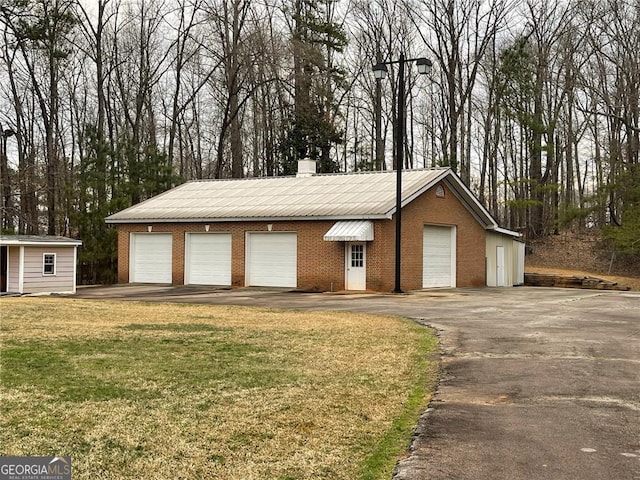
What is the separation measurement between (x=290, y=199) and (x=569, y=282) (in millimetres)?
13013

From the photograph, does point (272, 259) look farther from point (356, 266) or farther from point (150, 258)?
point (150, 258)

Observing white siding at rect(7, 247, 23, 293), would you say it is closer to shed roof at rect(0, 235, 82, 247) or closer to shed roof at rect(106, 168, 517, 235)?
shed roof at rect(0, 235, 82, 247)

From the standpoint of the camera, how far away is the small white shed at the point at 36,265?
2566 centimetres

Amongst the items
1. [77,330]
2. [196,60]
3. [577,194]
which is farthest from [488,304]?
[577,194]

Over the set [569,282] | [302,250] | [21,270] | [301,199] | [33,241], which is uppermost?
[301,199]

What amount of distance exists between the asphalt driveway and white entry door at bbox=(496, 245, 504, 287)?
1519cm

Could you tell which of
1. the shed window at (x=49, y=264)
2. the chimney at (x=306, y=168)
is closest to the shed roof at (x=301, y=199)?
the chimney at (x=306, y=168)

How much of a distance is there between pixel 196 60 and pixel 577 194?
1056 inches

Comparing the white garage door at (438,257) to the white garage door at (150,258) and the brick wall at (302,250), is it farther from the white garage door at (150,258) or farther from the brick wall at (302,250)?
the white garage door at (150,258)

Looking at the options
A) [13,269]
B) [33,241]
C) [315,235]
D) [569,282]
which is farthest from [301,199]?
[569,282]

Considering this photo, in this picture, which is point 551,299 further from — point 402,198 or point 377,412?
point 377,412

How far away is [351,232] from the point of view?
954 inches

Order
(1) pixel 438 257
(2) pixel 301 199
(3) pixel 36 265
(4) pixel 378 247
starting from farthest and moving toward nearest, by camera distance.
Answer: (2) pixel 301 199 → (1) pixel 438 257 → (3) pixel 36 265 → (4) pixel 378 247

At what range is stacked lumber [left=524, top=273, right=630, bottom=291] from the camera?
3181 cm
